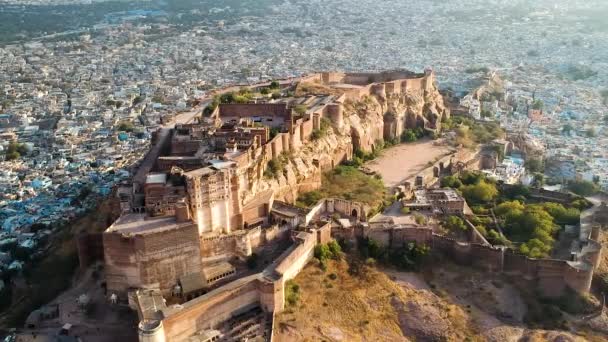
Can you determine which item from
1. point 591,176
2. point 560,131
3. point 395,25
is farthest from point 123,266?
point 395,25

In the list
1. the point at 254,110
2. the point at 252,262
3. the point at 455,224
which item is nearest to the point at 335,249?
the point at 252,262

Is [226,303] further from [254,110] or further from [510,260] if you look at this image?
[254,110]

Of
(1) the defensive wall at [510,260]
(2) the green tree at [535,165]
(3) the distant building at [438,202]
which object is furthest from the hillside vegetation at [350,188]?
(2) the green tree at [535,165]

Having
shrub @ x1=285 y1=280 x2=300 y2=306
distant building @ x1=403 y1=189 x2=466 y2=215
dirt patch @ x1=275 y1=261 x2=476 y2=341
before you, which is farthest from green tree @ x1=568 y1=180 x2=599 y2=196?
shrub @ x1=285 y1=280 x2=300 y2=306

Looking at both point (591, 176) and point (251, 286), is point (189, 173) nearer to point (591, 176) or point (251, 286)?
point (251, 286)

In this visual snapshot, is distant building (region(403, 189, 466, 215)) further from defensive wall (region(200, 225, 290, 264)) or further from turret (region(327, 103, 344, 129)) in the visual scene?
defensive wall (region(200, 225, 290, 264))

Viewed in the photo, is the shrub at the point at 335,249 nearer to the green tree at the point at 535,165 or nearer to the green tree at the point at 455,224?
the green tree at the point at 455,224
